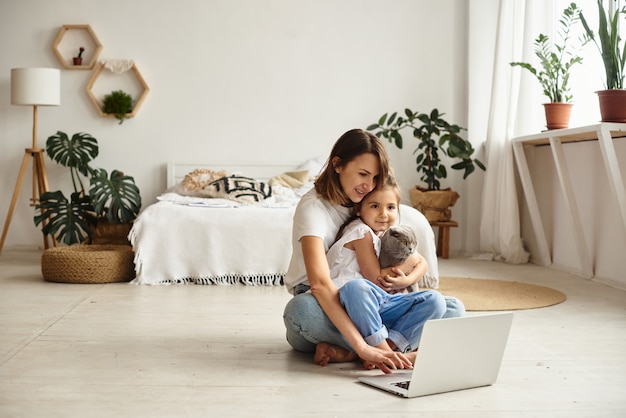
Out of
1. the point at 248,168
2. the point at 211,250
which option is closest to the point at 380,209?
the point at 211,250

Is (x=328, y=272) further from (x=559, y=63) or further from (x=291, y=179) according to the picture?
(x=291, y=179)

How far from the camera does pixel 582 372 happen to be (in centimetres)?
237

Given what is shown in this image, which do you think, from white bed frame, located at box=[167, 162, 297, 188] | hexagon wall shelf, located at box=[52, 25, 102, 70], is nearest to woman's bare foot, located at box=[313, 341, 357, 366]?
white bed frame, located at box=[167, 162, 297, 188]

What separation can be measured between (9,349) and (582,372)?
186cm

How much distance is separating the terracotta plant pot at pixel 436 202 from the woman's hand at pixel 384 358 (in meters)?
3.21

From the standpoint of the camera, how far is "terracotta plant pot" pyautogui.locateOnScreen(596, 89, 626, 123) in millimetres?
3869

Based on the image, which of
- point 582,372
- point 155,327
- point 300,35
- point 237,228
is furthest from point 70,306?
point 300,35

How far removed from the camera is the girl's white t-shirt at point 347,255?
2424mm

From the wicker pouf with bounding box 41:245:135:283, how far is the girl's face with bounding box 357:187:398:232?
214 centimetres

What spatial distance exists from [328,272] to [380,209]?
0.96ft

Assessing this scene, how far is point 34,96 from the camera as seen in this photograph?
528 cm

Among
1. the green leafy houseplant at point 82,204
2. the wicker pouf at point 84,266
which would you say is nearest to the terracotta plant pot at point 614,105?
the wicker pouf at point 84,266

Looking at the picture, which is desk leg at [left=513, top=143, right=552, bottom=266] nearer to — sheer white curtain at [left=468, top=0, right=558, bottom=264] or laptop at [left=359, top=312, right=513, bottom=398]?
sheer white curtain at [left=468, top=0, right=558, bottom=264]

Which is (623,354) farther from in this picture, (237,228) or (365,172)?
(237,228)
